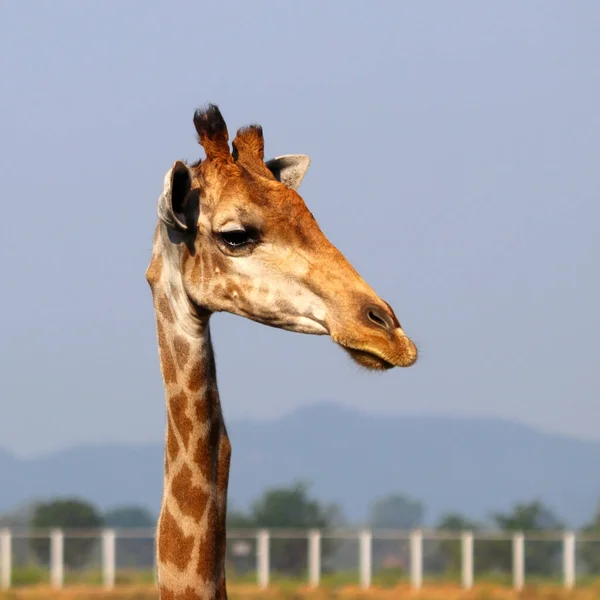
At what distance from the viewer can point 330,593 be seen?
3384 cm

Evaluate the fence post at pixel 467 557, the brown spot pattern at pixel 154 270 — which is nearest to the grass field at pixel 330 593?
the fence post at pixel 467 557

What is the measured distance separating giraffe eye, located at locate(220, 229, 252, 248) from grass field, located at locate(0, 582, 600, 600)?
78.8ft

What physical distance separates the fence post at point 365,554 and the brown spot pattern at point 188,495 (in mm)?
32260

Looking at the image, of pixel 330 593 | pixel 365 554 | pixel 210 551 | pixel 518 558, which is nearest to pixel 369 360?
pixel 210 551

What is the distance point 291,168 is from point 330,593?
25873 millimetres

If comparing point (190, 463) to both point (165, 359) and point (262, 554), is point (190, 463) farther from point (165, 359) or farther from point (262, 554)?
point (262, 554)

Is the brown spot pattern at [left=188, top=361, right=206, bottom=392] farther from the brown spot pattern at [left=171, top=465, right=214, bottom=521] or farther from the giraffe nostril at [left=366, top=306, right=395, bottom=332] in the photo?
the giraffe nostril at [left=366, top=306, right=395, bottom=332]

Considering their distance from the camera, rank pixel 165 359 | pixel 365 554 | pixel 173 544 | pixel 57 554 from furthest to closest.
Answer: pixel 365 554 < pixel 57 554 < pixel 165 359 < pixel 173 544

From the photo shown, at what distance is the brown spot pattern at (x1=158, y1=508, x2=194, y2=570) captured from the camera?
754 centimetres

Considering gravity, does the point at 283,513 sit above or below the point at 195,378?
below

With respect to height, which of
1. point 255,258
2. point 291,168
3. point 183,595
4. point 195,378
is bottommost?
point 183,595

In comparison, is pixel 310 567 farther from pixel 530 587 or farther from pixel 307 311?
pixel 307 311

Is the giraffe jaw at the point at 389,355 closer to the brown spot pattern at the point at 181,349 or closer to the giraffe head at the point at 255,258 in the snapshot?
the giraffe head at the point at 255,258

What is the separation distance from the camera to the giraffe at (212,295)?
7.44 metres
